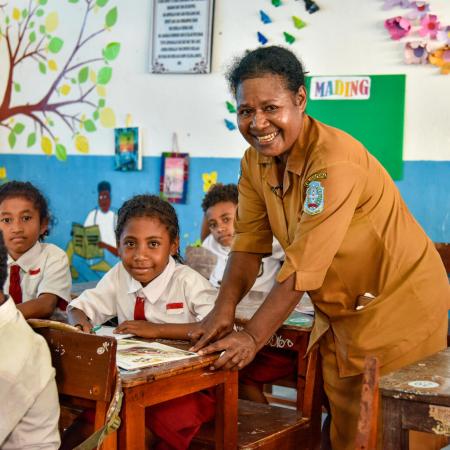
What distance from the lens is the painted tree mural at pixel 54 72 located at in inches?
214

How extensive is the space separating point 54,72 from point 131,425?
4.22 metres

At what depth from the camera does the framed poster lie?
16.7 ft

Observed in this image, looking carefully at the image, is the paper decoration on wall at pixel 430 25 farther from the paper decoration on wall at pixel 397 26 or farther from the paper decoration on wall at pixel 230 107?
the paper decoration on wall at pixel 230 107

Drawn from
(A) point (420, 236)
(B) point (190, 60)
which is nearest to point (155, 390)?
(A) point (420, 236)

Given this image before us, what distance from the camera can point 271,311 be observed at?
1.99 meters

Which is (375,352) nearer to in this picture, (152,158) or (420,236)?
(420,236)

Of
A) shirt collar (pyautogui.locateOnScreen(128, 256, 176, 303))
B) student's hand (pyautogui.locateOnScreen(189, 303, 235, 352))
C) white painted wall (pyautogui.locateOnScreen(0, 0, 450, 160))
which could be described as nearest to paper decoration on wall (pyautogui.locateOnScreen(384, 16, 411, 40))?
white painted wall (pyautogui.locateOnScreen(0, 0, 450, 160))

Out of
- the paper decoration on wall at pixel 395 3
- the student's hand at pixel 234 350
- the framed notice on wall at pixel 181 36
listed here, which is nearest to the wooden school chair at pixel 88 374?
the student's hand at pixel 234 350

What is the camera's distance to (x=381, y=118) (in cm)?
432

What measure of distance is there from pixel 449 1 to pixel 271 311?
2.69 metres

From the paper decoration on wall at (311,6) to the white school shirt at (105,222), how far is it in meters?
1.90

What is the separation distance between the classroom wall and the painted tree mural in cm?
2

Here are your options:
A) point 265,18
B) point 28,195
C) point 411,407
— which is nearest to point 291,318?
point 411,407

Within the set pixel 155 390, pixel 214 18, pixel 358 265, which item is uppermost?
pixel 214 18
